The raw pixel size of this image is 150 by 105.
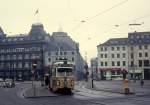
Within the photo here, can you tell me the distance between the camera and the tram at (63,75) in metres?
40.8

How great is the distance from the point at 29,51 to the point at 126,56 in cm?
3170

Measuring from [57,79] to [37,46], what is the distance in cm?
9356

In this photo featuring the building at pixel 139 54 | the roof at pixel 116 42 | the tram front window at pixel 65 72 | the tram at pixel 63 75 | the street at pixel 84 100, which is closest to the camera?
the street at pixel 84 100

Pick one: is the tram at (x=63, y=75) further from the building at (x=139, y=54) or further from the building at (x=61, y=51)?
the building at (x=61, y=51)

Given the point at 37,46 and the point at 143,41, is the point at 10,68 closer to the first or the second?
the point at 37,46

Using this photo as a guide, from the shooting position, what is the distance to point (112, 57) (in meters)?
133

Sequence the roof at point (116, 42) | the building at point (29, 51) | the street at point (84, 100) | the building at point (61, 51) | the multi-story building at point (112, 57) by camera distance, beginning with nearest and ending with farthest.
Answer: the street at point (84, 100) < the multi-story building at point (112, 57) < the building at point (29, 51) < the roof at point (116, 42) < the building at point (61, 51)

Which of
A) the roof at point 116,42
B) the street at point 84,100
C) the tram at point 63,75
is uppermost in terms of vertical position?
the roof at point 116,42

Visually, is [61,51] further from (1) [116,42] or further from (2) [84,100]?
(2) [84,100]

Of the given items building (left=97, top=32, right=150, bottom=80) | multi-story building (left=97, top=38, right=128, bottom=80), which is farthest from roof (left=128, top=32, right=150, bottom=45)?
multi-story building (left=97, top=38, right=128, bottom=80)

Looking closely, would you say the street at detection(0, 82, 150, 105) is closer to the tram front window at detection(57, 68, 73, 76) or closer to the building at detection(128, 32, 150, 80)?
the tram front window at detection(57, 68, 73, 76)

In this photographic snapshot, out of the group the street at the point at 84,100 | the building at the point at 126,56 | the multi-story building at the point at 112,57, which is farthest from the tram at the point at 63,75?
the multi-story building at the point at 112,57

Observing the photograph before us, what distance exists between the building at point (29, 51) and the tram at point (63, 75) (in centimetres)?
8761

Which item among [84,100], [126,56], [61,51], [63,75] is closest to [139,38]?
[126,56]
